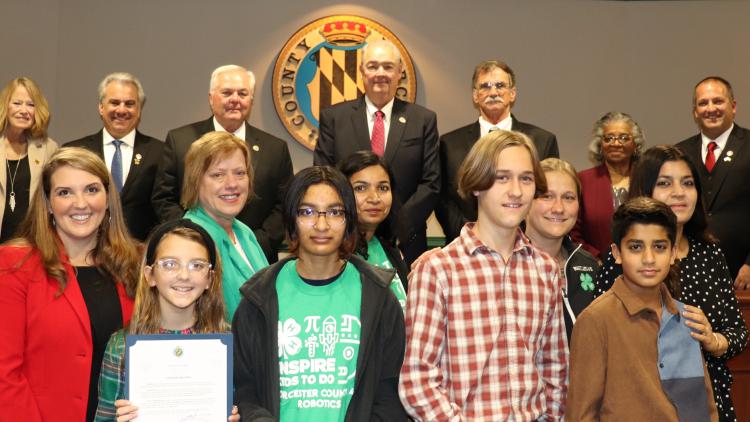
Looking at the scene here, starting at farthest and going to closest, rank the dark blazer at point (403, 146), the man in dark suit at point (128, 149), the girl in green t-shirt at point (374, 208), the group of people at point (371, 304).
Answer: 1. the man in dark suit at point (128, 149)
2. the dark blazer at point (403, 146)
3. the girl in green t-shirt at point (374, 208)
4. the group of people at point (371, 304)

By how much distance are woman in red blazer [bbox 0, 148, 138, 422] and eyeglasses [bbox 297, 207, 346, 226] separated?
680 millimetres

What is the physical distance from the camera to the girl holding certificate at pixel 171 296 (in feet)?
9.63

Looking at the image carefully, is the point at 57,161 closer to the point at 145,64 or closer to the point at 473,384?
the point at 473,384

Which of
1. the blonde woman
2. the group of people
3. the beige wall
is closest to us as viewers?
the group of people

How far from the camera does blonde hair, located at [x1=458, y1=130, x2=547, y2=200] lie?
3018 millimetres

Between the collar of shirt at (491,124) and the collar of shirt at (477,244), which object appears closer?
the collar of shirt at (477,244)

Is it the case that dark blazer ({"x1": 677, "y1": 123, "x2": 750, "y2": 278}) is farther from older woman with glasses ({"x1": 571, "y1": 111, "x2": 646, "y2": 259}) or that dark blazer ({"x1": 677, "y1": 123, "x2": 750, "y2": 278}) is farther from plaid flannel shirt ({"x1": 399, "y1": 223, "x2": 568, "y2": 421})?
plaid flannel shirt ({"x1": 399, "y1": 223, "x2": 568, "y2": 421})

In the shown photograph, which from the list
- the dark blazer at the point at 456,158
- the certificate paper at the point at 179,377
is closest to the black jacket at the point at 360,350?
the certificate paper at the point at 179,377

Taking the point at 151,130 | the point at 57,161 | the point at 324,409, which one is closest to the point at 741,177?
the point at 324,409

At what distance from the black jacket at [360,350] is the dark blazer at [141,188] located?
7.57 feet

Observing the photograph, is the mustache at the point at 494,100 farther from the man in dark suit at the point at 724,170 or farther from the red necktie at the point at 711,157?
the red necktie at the point at 711,157

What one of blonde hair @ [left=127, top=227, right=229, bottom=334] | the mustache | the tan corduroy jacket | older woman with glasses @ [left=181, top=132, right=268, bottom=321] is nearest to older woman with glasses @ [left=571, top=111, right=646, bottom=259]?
the mustache

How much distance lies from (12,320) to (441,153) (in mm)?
2647

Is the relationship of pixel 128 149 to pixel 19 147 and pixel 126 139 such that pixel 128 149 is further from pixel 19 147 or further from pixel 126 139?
pixel 19 147
